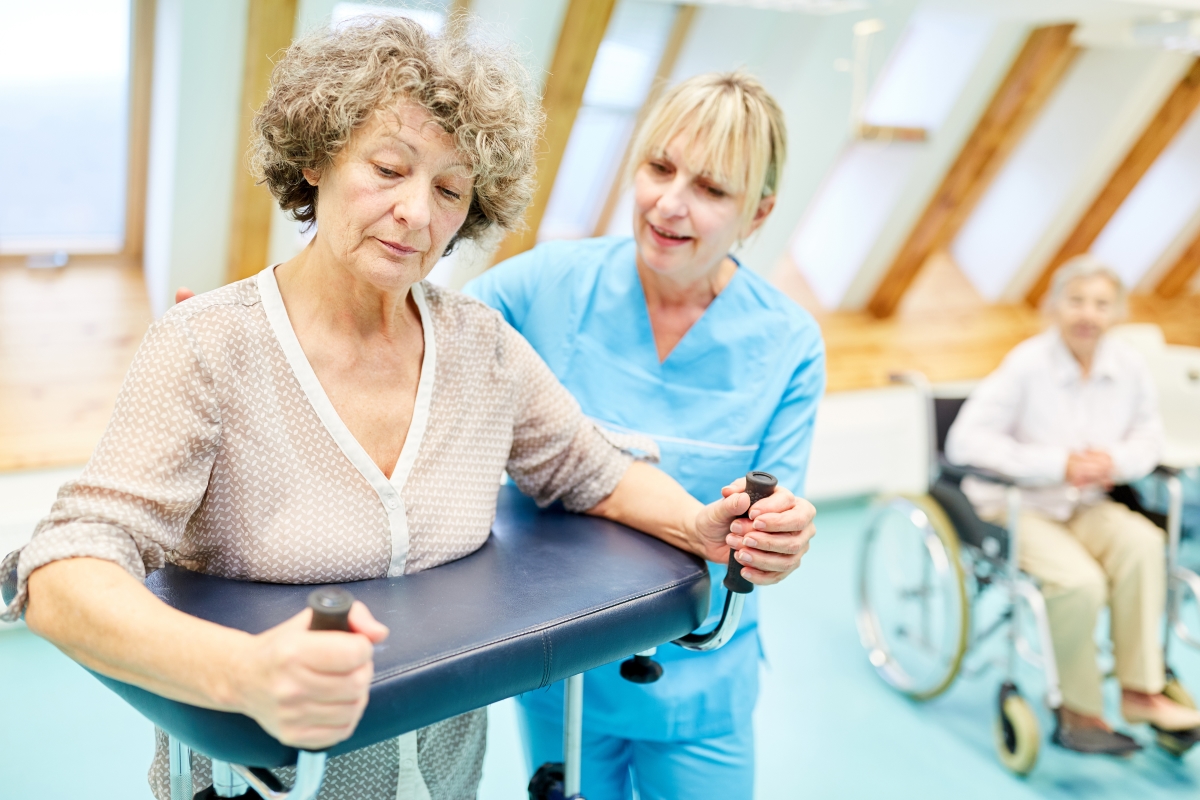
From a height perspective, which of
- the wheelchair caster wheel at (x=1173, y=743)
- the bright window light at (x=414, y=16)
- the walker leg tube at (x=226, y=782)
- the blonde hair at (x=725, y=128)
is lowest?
the wheelchair caster wheel at (x=1173, y=743)

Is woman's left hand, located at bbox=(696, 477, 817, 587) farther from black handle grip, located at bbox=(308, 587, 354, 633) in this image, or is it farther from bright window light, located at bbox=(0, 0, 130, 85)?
bright window light, located at bbox=(0, 0, 130, 85)

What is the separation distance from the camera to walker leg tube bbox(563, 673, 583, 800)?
1.19 metres

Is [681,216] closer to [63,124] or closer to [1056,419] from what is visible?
[1056,419]

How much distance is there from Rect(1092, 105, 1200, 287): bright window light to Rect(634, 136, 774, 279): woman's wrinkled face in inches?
196

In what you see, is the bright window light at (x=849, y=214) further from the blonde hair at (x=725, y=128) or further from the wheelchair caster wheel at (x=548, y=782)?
the wheelchair caster wheel at (x=548, y=782)

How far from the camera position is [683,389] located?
4.91 feet

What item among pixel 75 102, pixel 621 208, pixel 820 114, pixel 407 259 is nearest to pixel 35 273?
pixel 75 102

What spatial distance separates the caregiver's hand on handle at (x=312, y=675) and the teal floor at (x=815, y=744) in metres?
1.60

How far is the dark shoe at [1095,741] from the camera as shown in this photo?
2381mm

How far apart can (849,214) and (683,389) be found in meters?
3.65

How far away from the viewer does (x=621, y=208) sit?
4484 mm

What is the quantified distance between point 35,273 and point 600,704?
2965mm

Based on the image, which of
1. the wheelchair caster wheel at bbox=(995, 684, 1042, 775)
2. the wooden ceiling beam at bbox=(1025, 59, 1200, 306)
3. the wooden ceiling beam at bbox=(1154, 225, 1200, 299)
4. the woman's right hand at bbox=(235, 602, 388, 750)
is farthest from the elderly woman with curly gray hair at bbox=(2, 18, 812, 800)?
the wooden ceiling beam at bbox=(1154, 225, 1200, 299)

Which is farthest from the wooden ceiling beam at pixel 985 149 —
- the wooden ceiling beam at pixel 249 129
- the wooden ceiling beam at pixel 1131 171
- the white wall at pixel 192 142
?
the white wall at pixel 192 142
